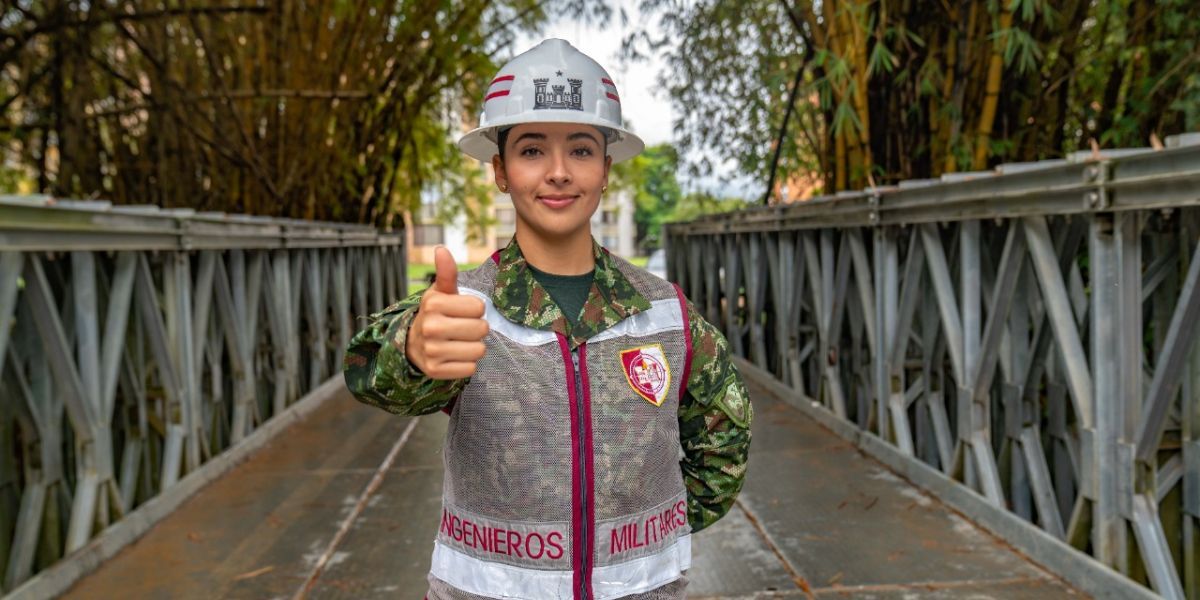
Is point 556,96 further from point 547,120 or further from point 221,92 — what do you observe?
point 221,92

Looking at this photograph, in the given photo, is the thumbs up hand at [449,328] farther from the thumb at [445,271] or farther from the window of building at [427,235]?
the window of building at [427,235]

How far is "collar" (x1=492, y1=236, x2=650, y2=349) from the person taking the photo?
1611mm

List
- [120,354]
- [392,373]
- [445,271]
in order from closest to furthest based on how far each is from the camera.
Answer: [445,271] < [392,373] < [120,354]

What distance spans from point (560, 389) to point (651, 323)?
0.20 metres

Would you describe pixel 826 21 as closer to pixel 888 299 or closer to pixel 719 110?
pixel 888 299

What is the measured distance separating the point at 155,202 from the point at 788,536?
5172 millimetres

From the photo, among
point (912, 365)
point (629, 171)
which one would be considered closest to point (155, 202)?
point (912, 365)

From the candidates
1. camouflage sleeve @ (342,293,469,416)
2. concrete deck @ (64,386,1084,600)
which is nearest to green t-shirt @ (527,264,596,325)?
camouflage sleeve @ (342,293,469,416)

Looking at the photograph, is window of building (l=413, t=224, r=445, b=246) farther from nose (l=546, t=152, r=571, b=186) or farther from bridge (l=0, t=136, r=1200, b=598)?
nose (l=546, t=152, r=571, b=186)

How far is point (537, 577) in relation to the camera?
1604 millimetres

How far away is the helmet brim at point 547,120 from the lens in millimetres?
1649

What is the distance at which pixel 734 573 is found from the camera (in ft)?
12.2

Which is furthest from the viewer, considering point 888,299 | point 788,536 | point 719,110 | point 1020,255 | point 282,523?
point 719,110

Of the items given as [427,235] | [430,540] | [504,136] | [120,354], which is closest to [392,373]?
[504,136]
